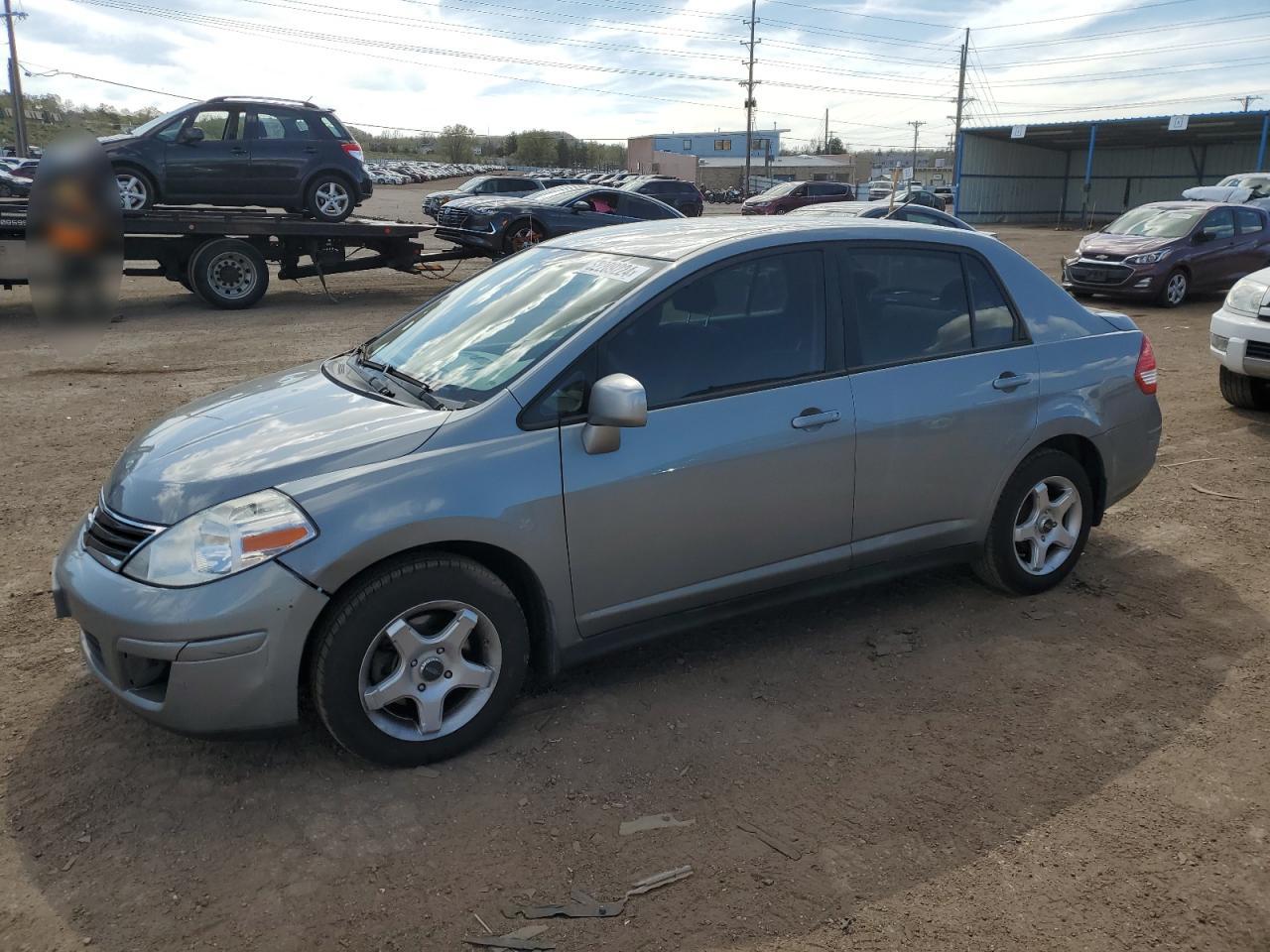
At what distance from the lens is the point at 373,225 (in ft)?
48.3

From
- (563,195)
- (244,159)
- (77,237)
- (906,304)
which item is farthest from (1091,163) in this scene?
(77,237)

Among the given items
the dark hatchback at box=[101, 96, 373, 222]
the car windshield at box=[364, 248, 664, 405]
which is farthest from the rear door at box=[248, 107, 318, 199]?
the car windshield at box=[364, 248, 664, 405]

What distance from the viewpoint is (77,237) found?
5.01 metres

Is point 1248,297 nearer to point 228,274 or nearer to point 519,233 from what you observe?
point 519,233

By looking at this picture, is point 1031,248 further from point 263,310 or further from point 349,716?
point 349,716

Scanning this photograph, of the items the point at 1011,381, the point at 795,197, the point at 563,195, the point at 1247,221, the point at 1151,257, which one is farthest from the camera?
the point at 795,197

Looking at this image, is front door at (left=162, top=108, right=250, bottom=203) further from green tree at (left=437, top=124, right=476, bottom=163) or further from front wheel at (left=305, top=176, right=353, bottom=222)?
green tree at (left=437, top=124, right=476, bottom=163)

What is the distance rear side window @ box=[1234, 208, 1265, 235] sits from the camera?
50.8 feet

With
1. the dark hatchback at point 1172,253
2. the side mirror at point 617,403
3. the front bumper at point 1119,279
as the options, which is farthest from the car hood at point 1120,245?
the side mirror at point 617,403

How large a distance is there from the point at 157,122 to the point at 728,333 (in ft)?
40.4

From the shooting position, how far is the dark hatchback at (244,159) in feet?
43.1

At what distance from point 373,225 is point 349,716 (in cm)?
1287

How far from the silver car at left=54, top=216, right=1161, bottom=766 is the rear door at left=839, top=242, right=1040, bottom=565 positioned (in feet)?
0.04

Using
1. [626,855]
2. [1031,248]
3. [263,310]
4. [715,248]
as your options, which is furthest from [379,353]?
[1031,248]
